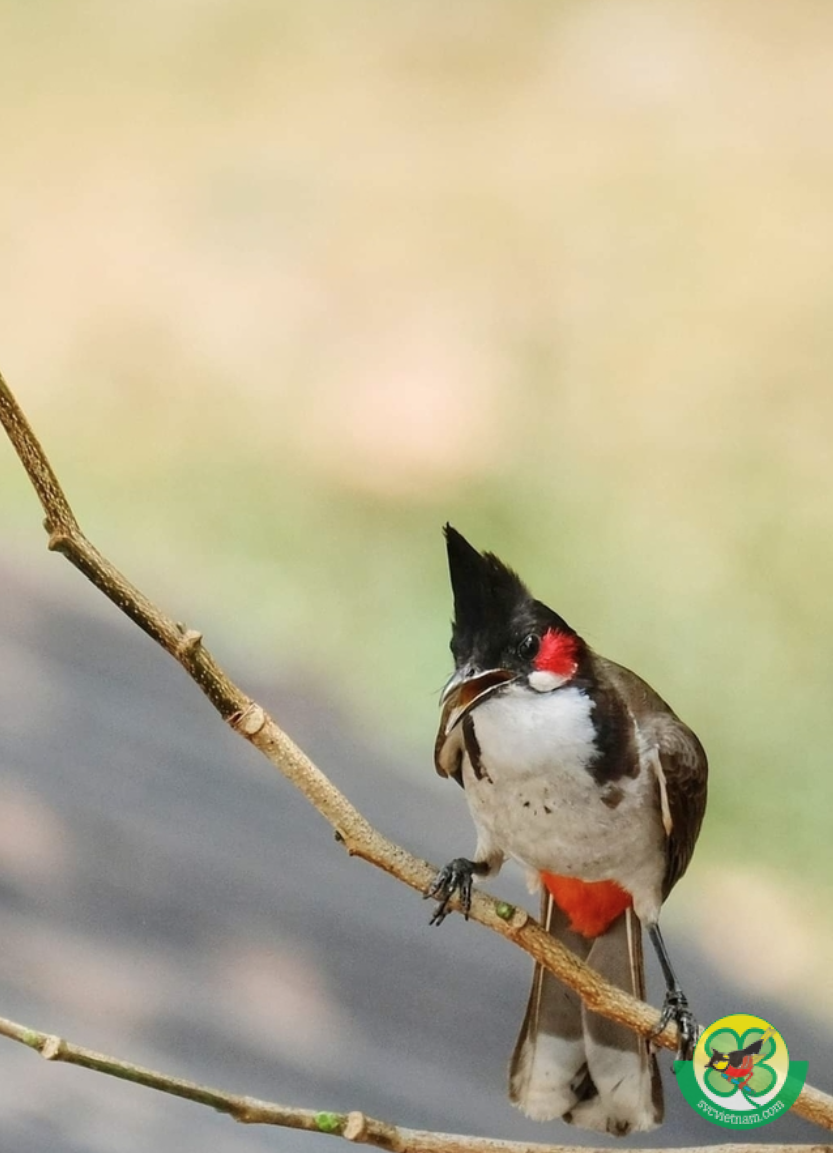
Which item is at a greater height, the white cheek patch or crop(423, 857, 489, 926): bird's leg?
the white cheek patch

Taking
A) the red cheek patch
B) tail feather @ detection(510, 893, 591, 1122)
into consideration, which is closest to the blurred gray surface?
tail feather @ detection(510, 893, 591, 1122)

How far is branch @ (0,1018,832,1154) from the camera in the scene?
1346 millimetres

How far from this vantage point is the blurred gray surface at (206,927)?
142 centimetres

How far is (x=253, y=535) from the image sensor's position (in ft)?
5.08

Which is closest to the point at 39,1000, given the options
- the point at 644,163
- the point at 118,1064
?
the point at 118,1064

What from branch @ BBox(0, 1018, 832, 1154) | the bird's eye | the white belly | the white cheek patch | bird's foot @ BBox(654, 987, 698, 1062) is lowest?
branch @ BBox(0, 1018, 832, 1154)

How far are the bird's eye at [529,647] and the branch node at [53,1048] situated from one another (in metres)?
0.65

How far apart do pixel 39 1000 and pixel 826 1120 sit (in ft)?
3.14

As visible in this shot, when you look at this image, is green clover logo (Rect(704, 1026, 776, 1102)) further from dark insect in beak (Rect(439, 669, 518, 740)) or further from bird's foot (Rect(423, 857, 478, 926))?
dark insect in beak (Rect(439, 669, 518, 740))

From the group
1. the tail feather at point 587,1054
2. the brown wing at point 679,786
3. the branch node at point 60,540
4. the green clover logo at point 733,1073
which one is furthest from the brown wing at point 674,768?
the branch node at point 60,540

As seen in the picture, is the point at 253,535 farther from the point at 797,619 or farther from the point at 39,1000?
the point at 797,619

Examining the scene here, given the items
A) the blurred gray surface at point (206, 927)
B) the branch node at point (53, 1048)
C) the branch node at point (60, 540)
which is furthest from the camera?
the blurred gray surface at point (206, 927)

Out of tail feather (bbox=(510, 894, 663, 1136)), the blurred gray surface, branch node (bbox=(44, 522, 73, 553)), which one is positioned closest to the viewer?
branch node (bbox=(44, 522, 73, 553))

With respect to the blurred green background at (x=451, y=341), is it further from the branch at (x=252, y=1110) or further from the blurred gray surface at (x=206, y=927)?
the branch at (x=252, y=1110)
